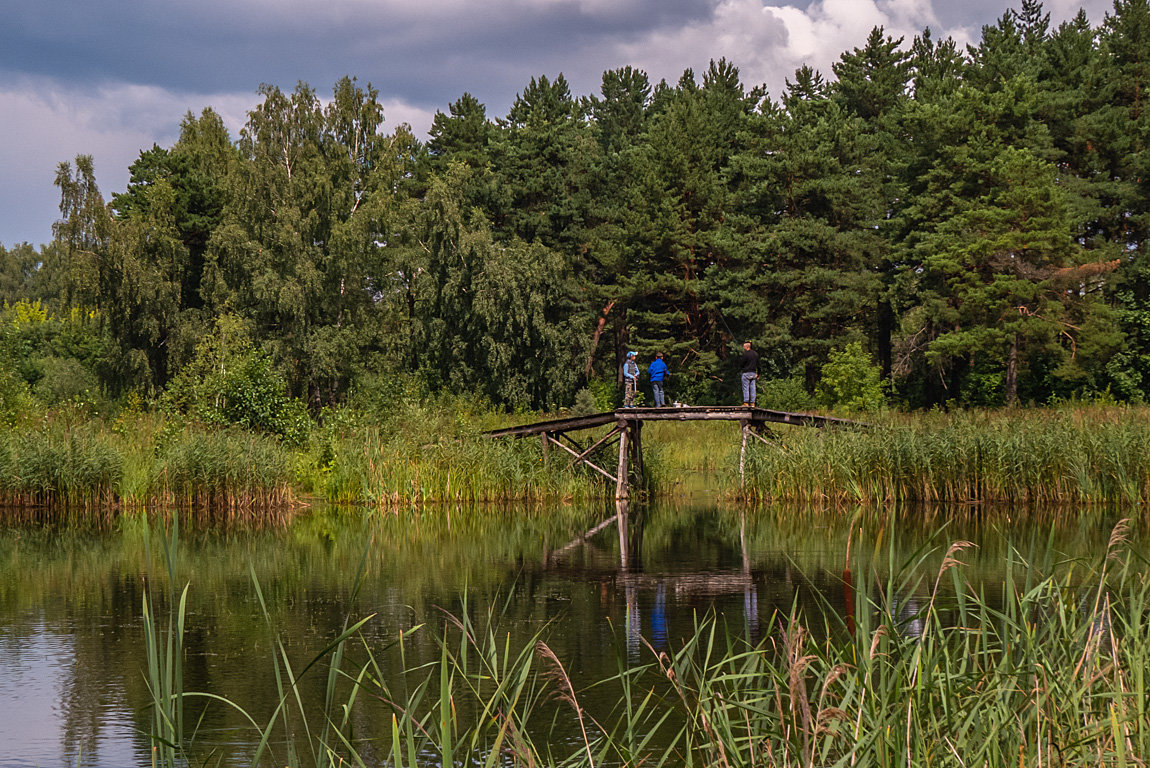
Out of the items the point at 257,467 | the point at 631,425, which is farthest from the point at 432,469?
the point at 631,425

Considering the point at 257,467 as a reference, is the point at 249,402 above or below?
above

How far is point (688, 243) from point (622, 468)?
23197mm

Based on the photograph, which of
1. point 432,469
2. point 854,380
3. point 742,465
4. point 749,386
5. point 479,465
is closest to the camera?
point 742,465

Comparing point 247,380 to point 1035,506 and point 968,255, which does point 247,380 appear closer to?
point 1035,506

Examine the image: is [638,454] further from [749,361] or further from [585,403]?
[585,403]

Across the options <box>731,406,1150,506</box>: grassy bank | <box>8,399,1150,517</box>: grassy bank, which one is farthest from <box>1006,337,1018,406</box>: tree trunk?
<box>731,406,1150,506</box>: grassy bank

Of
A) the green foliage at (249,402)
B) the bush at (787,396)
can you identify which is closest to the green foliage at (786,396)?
the bush at (787,396)

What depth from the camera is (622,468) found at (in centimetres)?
2573

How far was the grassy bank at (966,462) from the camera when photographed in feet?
68.3

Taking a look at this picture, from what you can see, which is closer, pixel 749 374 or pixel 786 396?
pixel 749 374

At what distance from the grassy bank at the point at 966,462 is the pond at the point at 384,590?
1.02 meters

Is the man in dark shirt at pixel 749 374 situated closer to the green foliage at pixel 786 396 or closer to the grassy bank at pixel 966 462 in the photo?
the grassy bank at pixel 966 462

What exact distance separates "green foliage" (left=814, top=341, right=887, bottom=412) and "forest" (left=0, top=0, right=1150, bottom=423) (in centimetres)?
29

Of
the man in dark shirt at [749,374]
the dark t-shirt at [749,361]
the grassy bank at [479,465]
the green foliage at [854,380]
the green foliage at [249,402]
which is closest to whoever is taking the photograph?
the grassy bank at [479,465]
